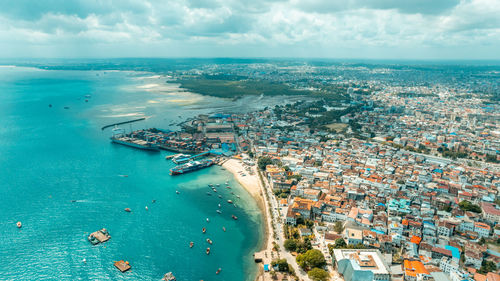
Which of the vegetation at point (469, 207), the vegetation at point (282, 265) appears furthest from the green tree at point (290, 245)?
the vegetation at point (469, 207)

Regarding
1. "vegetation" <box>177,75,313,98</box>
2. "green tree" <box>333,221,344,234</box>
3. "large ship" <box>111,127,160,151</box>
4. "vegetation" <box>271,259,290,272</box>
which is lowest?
"vegetation" <box>271,259,290,272</box>

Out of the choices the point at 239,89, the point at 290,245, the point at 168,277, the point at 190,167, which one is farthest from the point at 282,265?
the point at 239,89

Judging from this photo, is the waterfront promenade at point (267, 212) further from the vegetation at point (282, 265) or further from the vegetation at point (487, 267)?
the vegetation at point (487, 267)

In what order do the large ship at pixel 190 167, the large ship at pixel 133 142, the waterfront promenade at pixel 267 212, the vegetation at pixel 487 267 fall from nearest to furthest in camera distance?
the vegetation at pixel 487 267 < the waterfront promenade at pixel 267 212 < the large ship at pixel 190 167 < the large ship at pixel 133 142

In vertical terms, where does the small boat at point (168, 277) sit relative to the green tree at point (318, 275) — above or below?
below

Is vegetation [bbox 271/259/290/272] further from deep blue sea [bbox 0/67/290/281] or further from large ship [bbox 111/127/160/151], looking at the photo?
large ship [bbox 111/127/160/151]

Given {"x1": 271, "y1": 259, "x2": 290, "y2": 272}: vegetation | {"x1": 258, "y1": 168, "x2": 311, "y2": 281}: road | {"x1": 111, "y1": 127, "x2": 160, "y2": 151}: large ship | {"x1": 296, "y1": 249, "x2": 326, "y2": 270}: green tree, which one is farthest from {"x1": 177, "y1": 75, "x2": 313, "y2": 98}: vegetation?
{"x1": 271, "y1": 259, "x2": 290, "y2": 272}: vegetation

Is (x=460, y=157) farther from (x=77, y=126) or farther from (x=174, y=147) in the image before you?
(x=77, y=126)
